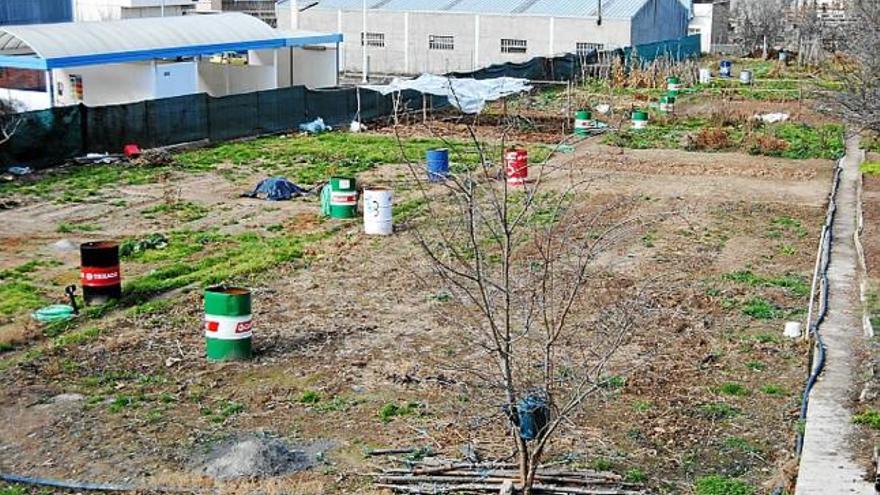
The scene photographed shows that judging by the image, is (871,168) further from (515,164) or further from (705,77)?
(705,77)

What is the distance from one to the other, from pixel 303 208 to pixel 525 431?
12978mm

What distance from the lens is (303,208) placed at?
2094 cm

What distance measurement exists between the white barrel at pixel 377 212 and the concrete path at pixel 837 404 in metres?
6.59

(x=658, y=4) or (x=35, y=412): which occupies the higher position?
(x=658, y=4)

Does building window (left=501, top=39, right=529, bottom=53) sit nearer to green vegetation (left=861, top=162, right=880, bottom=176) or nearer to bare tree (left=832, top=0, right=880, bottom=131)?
bare tree (left=832, top=0, right=880, bottom=131)

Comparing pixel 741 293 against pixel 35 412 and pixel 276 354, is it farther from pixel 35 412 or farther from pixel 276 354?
pixel 35 412

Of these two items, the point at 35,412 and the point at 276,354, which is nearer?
the point at 35,412

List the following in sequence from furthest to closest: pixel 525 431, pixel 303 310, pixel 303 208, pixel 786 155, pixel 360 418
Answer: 1. pixel 786 155
2. pixel 303 208
3. pixel 303 310
4. pixel 360 418
5. pixel 525 431

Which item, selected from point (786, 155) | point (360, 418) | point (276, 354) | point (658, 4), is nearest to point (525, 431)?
point (360, 418)

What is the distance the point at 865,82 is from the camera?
20562 millimetres

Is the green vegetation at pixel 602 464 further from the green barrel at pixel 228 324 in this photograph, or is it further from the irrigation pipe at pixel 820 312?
the green barrel at pixel 228 324

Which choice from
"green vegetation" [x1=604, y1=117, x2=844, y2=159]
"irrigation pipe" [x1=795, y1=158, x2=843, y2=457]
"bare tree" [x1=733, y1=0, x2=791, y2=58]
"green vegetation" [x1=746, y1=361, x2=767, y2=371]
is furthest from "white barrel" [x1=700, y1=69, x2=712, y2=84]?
"green vegetation" [x1=746, y1=361, x2=767, y2=371]

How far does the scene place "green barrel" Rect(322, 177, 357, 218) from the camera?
64.2ft

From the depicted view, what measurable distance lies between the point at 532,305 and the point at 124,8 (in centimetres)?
5415
